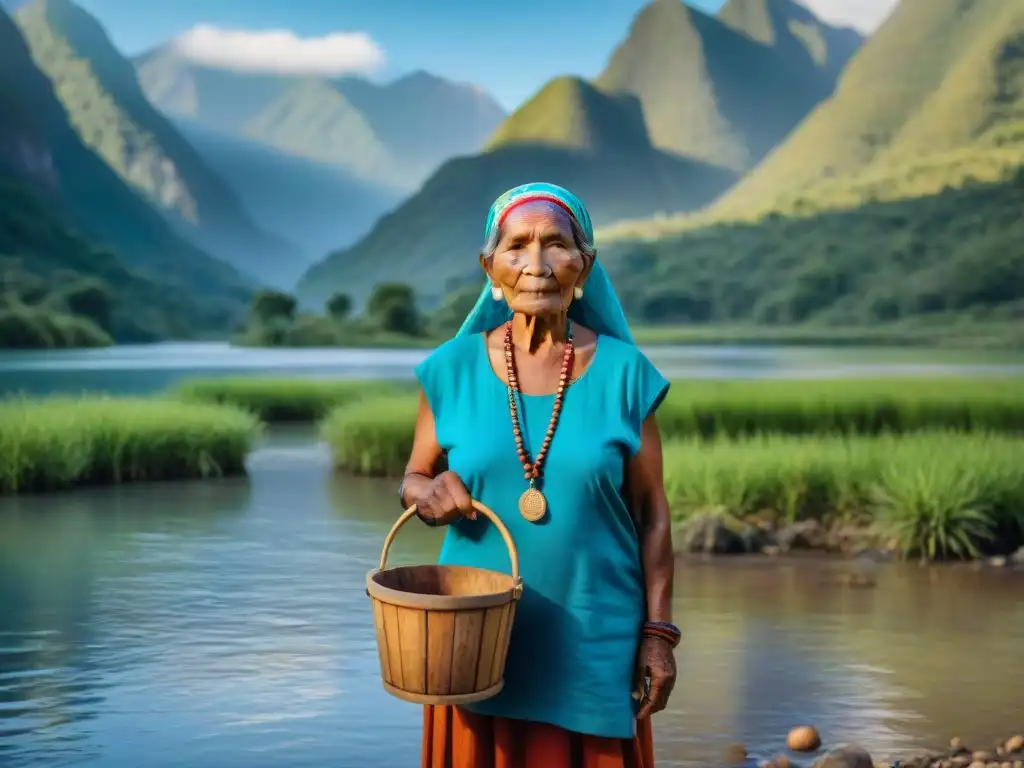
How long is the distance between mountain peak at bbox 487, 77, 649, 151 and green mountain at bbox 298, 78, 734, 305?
56mm

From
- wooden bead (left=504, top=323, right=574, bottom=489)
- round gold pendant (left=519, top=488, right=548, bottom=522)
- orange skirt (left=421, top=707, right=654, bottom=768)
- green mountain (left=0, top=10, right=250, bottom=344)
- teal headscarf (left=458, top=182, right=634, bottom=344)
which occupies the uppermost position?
green mountain (left=0, top=10, right=250, bottom=344)

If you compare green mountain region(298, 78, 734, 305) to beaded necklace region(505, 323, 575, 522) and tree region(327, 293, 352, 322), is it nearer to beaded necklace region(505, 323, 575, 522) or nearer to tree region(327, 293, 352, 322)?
tree region(327, 293, 352, 322)

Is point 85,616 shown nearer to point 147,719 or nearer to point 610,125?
point 147,719

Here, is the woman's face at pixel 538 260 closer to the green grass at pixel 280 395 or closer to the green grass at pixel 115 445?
the green grass at pixel 115 445

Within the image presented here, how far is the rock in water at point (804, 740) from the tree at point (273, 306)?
42.6m

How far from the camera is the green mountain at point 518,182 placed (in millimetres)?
70000

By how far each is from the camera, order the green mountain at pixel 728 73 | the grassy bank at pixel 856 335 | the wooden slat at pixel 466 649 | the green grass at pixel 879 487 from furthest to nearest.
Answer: the green mountain at pixel 728 73
the grassy bank at pixel 856 335
the green grass at pixel 879 487
the wooden slat at pixel 466 649

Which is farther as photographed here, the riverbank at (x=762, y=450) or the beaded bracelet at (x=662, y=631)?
the riverbank at (x=762, y=450)

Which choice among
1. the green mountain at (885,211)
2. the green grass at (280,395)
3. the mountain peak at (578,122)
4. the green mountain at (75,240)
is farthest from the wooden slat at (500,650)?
the mountain peak at (578,122)

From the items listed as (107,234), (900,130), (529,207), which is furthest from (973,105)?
(529,207)

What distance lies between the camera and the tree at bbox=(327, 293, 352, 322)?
49.9 m

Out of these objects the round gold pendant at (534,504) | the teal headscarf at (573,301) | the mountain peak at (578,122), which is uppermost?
the mountain peak at (578,122)

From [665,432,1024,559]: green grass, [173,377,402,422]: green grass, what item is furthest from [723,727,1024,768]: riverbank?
[173,377,402,422]: green grass

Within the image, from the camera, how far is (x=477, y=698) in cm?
231
